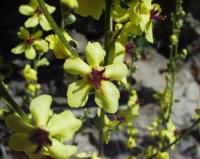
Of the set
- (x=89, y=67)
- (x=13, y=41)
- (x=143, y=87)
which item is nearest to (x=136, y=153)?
(x=143, y=87)

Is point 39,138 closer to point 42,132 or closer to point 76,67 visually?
point 42,132

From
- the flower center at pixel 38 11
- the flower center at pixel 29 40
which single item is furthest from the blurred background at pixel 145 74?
the flower center at pixel 38 11

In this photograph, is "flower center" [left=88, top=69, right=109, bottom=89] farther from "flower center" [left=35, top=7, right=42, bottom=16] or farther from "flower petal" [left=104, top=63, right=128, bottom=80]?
"flower center" [left=35, top=7, right=42, bottom=16]

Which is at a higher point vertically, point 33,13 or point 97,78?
point 97,78

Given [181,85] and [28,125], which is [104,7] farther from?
[181,85]

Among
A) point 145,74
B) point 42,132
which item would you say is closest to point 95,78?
point 42,132

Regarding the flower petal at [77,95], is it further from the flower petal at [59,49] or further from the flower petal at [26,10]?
the flower petal at [26,10]
